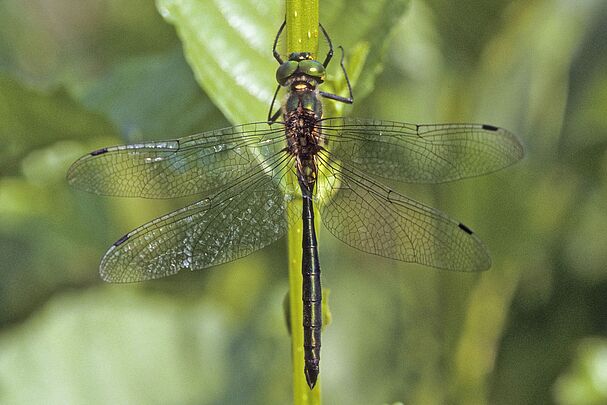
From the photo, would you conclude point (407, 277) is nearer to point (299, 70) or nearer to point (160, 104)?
point (160, 104)

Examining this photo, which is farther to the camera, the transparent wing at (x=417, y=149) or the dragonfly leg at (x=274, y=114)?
the transparent wing at (x=417, y=149)

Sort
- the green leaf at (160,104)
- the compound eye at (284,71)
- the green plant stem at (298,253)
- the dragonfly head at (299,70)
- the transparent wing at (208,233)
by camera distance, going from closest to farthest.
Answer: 1. the green plant stem at (298,253)
2. the dragonfly head at (299,70)
3. the compound eye at (284,71)
4. the transparent wing at (208,233)
5. the green leaf at (160,104)

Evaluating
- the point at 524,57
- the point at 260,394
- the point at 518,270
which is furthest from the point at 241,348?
the point at 524,57

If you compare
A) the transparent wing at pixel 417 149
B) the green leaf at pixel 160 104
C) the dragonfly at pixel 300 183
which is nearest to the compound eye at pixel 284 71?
the dragonfly at pixel 300 183

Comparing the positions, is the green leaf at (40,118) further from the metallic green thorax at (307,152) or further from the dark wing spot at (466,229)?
the dark wing spot at (466,229)

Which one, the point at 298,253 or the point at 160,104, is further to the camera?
the point at 160,104

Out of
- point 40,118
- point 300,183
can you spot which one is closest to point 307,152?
point 300,183

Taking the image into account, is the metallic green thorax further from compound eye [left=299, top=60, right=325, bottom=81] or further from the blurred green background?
the blurred green background
